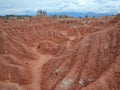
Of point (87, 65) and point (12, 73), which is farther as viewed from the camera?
point (12, 73)

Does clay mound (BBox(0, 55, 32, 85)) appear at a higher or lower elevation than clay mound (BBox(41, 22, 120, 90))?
lower

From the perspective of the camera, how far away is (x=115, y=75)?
76.2ft

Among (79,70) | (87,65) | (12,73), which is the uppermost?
(87,65)

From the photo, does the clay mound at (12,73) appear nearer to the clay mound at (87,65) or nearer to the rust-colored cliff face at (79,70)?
the rust-colored cliff face at (79,70)

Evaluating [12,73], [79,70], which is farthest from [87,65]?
[12,73]

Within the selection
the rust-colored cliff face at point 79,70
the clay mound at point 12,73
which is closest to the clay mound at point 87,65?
the rust-colored cliff face at point 79,70

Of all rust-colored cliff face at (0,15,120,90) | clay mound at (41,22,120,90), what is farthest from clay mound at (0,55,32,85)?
clay mound at (41,22,120,90)

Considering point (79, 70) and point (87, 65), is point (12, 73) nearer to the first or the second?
point (79, 70)

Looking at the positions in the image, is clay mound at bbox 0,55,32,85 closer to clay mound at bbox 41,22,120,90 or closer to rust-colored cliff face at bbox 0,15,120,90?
rust-colored cliff face at bbox 0,15,120,90

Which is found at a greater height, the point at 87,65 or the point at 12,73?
the point at 87,65

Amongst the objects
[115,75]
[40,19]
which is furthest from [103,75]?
[40,19]

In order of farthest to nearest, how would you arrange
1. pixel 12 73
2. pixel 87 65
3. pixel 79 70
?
pixel 12 73 → pixel 79 70 → pixel 87 65

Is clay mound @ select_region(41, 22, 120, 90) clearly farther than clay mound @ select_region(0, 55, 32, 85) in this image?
No

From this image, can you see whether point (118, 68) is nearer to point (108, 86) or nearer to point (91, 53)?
point (108, 86)
